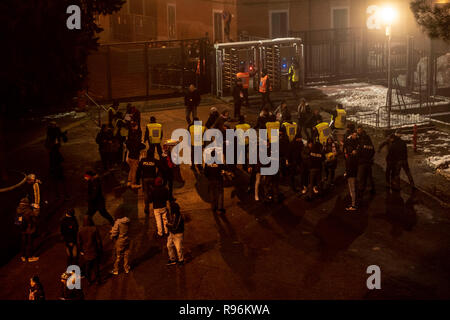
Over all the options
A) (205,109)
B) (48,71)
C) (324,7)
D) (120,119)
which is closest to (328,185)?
(120,119)

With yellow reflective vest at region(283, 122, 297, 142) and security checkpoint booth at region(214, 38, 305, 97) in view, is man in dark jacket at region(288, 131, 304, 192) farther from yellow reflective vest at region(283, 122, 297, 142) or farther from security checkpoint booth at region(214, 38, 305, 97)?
security checkpoint booth at region(214, 38, 305, 97)

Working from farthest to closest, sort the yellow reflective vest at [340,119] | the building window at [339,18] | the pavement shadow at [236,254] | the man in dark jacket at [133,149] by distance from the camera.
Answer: the building window at [339,18] → the yellow reflective vest at [340,119] → the man in dark jacket at [133,149] → the pavement shadow at [236,254]

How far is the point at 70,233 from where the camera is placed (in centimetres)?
1266

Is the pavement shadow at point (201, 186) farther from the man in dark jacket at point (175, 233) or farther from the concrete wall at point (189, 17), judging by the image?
the concrete wall at point (189, 17)

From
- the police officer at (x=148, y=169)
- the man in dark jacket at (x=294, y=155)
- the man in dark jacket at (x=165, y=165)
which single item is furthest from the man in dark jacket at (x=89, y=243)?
the man in dark jacket at (x=294, y=155)

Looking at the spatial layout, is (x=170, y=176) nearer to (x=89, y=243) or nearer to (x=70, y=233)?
(x=70, y=233)

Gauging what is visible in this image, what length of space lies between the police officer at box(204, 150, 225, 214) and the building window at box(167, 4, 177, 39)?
25582 mm

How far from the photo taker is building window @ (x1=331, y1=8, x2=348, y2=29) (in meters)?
39.4

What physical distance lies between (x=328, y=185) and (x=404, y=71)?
1790 cm

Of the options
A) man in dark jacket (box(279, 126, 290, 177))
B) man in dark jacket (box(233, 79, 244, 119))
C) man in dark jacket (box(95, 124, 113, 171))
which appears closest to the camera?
man in dark jacket (box(279, 126, 290, 177))

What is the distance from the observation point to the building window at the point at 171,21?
39938 mm

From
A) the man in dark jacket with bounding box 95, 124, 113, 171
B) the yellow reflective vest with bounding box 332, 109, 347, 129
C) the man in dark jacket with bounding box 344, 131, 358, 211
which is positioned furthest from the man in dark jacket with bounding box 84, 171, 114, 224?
the yellow reflective vest with bounding box 332, 109, 347, 129

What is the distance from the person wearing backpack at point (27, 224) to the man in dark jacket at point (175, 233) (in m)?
3.15

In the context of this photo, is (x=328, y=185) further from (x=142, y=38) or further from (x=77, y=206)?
(x=142, y=38)
